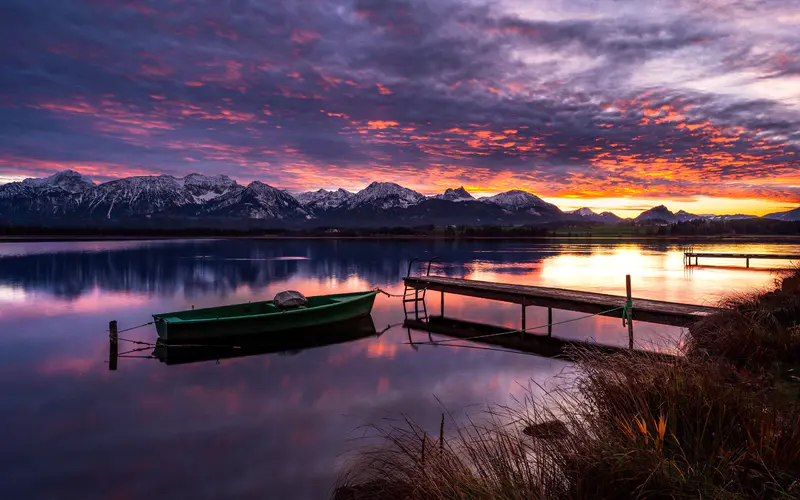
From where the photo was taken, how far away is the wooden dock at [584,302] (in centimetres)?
1605

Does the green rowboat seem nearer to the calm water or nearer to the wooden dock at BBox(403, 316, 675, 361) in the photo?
the calm water

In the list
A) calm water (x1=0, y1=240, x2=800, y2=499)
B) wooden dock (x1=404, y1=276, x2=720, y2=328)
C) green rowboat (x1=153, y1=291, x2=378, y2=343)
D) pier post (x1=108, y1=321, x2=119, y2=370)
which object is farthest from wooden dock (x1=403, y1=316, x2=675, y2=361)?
pier post (x1=108, y1=321, x2=119, y2=370)

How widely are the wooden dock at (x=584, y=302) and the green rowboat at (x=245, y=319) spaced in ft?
17.8

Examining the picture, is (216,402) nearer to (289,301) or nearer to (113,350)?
(113,350)

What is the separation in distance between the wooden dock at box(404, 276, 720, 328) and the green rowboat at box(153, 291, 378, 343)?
5.43 meters

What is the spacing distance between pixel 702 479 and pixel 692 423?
4.94 ft

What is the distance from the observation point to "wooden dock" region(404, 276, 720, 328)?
16047 millimetres

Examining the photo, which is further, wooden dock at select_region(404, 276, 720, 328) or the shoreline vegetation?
wooden dock at select_region(404, 276, 720, 328)

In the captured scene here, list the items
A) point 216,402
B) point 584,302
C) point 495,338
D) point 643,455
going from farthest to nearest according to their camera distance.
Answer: point 495,338 → point 584,302 → point 216,402 → point 643,455

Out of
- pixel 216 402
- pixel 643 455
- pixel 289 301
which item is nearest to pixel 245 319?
pixel 289 301

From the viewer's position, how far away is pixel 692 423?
561cm

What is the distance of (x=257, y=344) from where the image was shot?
19797mm

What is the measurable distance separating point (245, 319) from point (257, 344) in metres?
1.62

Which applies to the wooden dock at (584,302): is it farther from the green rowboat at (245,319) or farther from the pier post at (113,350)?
the pier post at (113,350)
